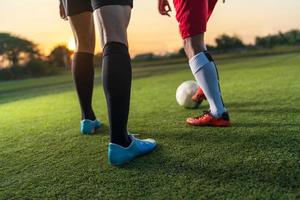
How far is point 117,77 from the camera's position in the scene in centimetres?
215

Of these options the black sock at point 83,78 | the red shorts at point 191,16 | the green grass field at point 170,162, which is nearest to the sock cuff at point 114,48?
the green grass field at point 170,162

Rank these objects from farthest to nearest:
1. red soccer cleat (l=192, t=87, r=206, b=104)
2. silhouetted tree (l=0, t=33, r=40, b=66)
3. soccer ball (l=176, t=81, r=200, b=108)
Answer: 1. silhouetted tree (l=0, t=33, r=40, b=66)
2. soccer ball (l=176, t=81, r=200, b=108)
3. red soccer cleat (l=192, t=87, r=206, b=104)

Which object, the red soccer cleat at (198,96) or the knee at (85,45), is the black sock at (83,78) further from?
the red soccer cleat at (198,96)

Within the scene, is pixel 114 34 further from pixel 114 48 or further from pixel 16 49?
pixel 16 49

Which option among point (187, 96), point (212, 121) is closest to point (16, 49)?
point (187, 96)

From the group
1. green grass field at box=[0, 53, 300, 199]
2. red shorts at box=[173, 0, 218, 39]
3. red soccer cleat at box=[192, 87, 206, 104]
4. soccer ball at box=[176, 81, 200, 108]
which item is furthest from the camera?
soccer ball at box=[176, 81, 200, 108]

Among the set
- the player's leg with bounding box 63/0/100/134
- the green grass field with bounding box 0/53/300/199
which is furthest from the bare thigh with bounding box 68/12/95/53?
the green grass field with bounding box 0/53/300/199

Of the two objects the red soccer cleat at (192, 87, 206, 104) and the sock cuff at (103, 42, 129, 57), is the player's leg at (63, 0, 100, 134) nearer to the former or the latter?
the sock cuff at (103, 42, 129, 57)

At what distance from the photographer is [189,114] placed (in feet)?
11.8

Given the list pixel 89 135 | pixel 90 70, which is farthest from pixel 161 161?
pixel 90 70

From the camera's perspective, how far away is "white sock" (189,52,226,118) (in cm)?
288

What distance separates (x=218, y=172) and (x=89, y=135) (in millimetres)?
1342

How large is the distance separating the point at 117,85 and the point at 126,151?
364mm

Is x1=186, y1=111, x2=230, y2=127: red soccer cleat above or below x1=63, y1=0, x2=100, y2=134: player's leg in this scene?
below
